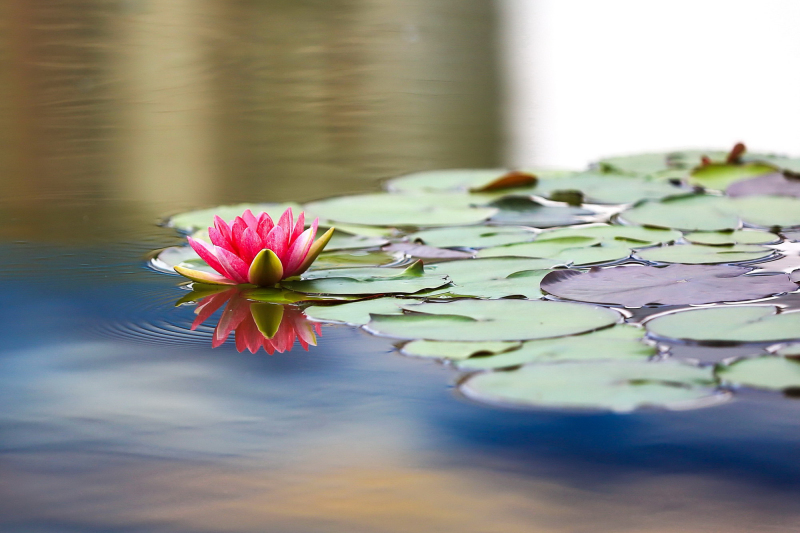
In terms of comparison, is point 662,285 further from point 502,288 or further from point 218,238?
point 218,238

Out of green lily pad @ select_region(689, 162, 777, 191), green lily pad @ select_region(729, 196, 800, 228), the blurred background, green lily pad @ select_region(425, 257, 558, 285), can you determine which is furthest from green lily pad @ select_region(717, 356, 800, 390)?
the blurred background

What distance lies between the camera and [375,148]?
3074 millimetres

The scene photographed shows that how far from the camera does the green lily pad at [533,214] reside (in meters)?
1.86

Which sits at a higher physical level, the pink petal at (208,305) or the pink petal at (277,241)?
the pink petal at (277,241)

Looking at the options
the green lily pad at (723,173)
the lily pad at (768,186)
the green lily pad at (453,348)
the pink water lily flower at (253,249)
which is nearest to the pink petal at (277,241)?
the pink water lily flower at (253,249)

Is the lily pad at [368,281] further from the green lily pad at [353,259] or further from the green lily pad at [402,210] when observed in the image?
the green lily pad at [402,210]

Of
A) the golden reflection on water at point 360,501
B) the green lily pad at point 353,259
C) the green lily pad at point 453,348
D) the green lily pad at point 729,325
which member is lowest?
the golden reflection on water at point 360,501

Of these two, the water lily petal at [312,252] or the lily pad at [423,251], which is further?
the lily pad at [423,251]

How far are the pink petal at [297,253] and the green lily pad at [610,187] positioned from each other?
0.92m

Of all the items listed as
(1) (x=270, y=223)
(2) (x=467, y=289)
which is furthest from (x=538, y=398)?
(1) (x=270, y=223)

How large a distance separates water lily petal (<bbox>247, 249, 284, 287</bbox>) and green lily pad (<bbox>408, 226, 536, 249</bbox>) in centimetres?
40

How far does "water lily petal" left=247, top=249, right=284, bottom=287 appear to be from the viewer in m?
1.30

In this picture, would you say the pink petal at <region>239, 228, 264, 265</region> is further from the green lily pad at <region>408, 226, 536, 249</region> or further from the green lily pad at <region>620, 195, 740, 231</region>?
the green lily pad at <region>620, 195, 740, 231</region>

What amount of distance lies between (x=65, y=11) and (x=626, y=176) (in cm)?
440
